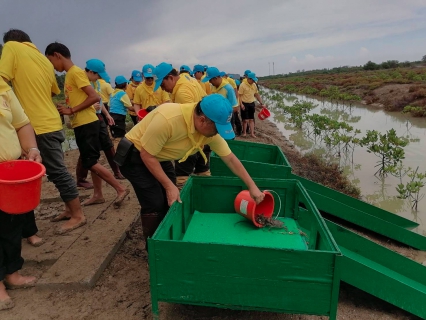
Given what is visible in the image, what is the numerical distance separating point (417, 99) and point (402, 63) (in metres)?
53.0

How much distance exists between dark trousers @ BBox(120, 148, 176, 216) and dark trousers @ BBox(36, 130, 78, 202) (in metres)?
0.77

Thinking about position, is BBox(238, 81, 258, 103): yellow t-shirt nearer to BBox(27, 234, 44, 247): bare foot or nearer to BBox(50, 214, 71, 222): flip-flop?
BBox(50, 214, 71, 222): flip-flop

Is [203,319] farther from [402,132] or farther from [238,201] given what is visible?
[402,132]

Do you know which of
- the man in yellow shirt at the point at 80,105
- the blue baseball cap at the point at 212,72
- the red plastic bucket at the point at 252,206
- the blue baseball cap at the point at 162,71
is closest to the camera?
the red plastic bucket at the point at 252,206

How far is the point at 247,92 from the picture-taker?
27.2 ft

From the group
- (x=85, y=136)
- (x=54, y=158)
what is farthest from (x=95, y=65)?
(x=54, y=158)

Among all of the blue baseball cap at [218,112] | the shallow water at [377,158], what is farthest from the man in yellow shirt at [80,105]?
the shallow water at [377,158]

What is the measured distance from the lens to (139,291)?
2.55 m

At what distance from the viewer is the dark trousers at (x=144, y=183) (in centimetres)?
250

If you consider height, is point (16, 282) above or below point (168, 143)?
below

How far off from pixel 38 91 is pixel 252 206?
2057 millimetres

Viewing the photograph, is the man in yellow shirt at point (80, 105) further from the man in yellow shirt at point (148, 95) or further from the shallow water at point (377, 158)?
the shallow water at point (377, 158)

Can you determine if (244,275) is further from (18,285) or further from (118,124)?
(118,124)

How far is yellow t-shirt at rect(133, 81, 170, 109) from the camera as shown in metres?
5.16
